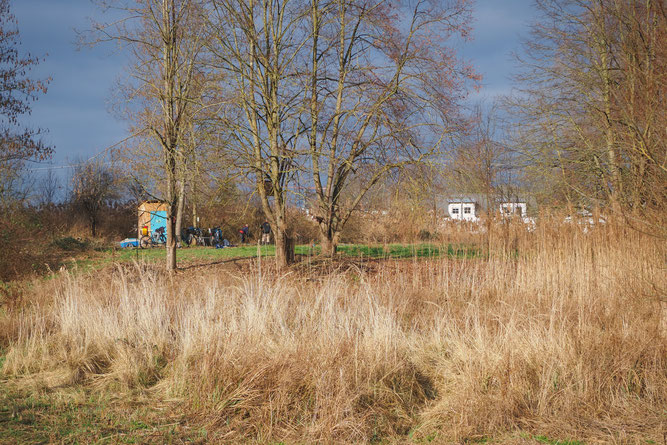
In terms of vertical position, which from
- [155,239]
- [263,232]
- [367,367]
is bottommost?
[367,367]

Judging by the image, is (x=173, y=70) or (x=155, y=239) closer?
(x=173, y=70)

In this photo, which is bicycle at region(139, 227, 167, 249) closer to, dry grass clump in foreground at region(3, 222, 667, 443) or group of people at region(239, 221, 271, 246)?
group of people at region(239, 221, 271, 246)

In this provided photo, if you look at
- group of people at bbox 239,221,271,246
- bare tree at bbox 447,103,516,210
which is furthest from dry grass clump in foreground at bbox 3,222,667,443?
group of people at bbox 239,221,271,246

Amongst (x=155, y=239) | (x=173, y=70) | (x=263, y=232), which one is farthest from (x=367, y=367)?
(x=155, y=239)

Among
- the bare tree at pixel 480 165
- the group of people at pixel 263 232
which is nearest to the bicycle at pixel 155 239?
the group of people at pixel 263 232

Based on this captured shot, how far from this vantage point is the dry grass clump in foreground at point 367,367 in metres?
3.76

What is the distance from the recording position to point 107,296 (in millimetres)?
7297

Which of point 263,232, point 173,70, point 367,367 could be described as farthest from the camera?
point 263,232

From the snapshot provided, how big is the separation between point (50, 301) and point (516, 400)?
271 inches

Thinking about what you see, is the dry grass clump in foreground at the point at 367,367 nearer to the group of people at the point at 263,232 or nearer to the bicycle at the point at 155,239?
the bicycle at the point at 155,239

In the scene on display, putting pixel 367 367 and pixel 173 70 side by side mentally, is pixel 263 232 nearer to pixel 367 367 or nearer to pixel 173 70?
pixel 173 70

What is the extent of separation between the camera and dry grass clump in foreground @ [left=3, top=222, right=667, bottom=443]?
3.76 m

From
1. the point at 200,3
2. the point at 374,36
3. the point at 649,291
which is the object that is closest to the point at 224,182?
the point at 200,3

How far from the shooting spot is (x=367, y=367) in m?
4.32
